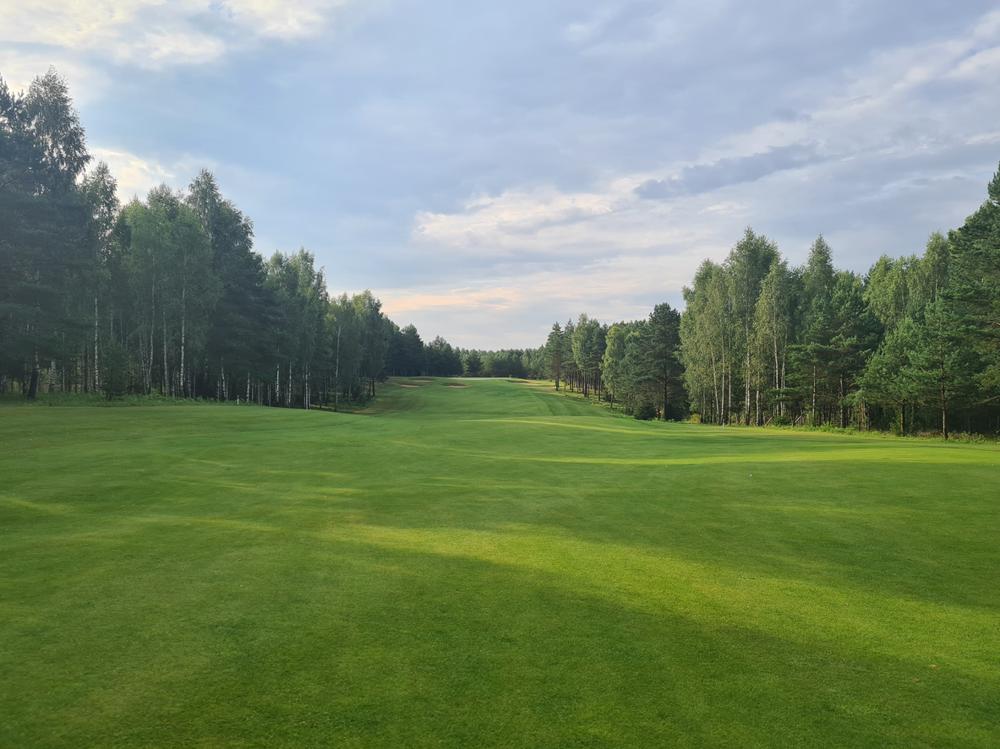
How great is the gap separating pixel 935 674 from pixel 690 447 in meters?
20.9

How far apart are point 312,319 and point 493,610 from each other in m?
62.1

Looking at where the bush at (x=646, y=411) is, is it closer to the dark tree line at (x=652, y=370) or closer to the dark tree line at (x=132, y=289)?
the dark tree line at (x=652, y=370)

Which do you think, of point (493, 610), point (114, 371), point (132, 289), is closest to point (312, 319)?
point (132, 289)

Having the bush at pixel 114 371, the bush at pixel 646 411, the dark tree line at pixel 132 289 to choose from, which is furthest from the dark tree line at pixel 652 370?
the bush at pixel 114 371

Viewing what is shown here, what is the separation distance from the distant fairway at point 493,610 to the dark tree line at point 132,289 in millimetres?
25715

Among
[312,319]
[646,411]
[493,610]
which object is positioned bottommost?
[646,411]

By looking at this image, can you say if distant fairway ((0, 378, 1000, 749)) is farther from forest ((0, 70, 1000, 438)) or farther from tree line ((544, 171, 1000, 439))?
tree line ((544, 171, 1000, 439))

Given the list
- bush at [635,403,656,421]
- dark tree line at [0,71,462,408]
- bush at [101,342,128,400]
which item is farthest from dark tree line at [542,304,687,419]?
bush at [101,342,128,400]

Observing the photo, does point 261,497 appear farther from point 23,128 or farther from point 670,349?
point 670,349

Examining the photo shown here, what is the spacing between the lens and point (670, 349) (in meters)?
72.0

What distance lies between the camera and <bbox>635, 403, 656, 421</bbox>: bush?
73750 millimetres

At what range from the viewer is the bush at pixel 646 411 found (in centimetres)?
7375

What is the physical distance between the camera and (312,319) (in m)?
64.1

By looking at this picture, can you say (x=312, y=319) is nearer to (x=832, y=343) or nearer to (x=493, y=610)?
(x=832, y=343)
